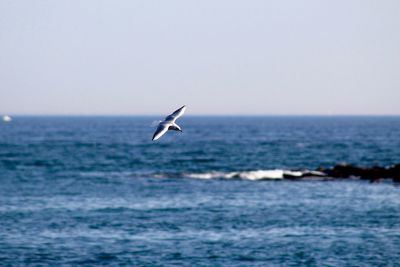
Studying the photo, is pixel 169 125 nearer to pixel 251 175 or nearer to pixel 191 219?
pixel 191 219

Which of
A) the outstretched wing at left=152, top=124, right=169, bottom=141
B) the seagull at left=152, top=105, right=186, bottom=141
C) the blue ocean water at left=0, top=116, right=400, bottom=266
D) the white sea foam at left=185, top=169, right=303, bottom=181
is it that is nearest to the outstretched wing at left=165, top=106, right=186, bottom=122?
the seagull at left=152, top=105, right=186, bottom=141

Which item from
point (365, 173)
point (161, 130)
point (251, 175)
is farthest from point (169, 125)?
point (251, 175)

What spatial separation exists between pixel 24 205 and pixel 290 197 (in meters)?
17.1

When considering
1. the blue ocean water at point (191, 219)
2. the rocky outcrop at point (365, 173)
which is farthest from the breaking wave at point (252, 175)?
the rocky outcrop at point (365, 173)

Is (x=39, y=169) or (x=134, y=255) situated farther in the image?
(x=39, y=169)

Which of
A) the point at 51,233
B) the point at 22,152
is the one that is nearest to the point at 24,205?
the point at 51,233

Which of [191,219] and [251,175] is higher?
[251,175]

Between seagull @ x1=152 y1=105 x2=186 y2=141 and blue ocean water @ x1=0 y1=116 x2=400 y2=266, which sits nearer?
seagull @ x1=152 y1=105 x2=186 y2=141

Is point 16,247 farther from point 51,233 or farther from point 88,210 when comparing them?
point 88,210

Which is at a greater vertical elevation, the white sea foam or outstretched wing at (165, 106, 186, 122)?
outstretched wing at (165, 106, 186, 122)

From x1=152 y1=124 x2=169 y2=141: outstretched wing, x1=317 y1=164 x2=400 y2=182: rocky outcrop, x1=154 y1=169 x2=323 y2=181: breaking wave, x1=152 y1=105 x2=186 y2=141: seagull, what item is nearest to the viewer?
x1=152 y1=124 x2=169 y2=141: outstretched wing

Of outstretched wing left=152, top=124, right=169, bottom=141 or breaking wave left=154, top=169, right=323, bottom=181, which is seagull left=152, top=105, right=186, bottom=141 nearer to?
outstretched wing left=152, top=124, right=169, bottom=141

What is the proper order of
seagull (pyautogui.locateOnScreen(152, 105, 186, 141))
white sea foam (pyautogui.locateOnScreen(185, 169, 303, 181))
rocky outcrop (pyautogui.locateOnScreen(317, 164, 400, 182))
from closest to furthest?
seagull (pyautogui.locateOnScreen(152, 105, 186, 141)), rocky outcrop (pyautogui.locateOnScreen(317, 164, 400, 182)), white sea foam (pyautogui.locateOnScreen(185, 169, 303, 181))

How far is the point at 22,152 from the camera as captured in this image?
107m
